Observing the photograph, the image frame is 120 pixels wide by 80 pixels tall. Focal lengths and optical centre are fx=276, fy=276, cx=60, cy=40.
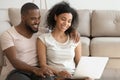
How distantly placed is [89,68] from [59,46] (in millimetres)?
262

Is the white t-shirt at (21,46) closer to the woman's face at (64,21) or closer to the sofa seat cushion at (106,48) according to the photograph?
the woman's face at (64,21)

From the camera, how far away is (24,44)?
1905 mm

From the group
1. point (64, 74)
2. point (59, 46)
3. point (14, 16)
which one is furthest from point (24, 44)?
point (14, 16)

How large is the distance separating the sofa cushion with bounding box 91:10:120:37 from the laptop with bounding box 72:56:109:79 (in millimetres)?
1579

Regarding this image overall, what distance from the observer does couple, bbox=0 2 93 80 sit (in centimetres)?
185

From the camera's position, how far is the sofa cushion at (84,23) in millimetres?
3334

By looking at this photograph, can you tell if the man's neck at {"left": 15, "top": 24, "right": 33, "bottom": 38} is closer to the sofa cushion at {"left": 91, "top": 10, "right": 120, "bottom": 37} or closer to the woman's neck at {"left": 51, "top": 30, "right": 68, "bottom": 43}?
the woman's neck at {"left": 51, "top": 30, "right": 68, "bottom": 43}

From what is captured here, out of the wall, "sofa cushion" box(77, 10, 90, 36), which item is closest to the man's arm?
"sofa cushion" box(77, 10, 90, 36)

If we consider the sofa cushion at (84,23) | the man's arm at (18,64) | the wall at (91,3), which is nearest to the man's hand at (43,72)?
the man's arm at (18,64)

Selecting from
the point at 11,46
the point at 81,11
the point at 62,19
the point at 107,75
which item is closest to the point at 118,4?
the point at 81,11

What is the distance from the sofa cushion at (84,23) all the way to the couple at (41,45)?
1.35 meters

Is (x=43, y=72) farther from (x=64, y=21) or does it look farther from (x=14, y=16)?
(x=14, y=16)

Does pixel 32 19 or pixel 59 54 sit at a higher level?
pixel 32 19

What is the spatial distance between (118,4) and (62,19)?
2149 mm
